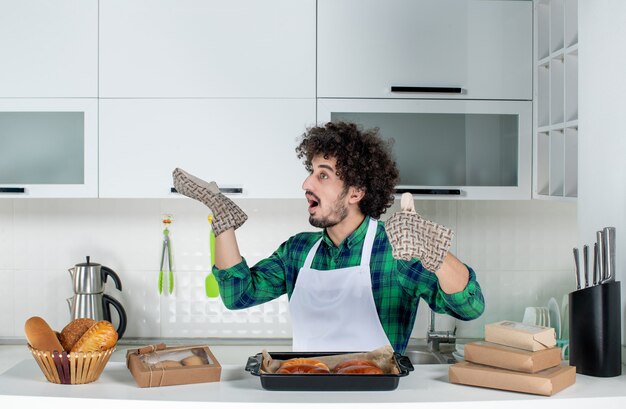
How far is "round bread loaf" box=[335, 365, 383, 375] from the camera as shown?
1.45 metres

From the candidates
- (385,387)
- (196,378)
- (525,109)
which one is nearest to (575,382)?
(385,387)

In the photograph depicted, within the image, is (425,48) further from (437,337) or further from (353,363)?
(353,363)

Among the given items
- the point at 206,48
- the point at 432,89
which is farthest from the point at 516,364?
the point at 206,48

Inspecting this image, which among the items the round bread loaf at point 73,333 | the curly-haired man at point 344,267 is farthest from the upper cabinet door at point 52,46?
the round bread loaf at point 73,333

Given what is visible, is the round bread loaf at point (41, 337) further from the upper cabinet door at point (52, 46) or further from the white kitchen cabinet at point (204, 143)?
the upper cabinet door at point (52, 46)

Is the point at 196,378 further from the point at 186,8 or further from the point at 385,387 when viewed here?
the point at 186,8

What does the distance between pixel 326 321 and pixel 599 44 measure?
1006 mm

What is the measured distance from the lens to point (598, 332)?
5.35 ft

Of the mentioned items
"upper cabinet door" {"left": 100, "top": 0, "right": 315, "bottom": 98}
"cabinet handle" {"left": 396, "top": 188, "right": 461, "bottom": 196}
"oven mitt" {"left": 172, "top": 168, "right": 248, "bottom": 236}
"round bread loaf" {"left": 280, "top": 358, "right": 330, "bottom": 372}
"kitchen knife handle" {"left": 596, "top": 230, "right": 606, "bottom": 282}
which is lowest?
"round bread loaf" {"left": 280, "top": 358, "right": 330, "bottom": 372}

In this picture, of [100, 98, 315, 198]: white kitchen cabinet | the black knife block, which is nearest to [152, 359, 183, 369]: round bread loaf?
the black knife block

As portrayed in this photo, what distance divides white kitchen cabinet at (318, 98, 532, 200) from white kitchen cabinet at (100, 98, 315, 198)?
31 centimetres

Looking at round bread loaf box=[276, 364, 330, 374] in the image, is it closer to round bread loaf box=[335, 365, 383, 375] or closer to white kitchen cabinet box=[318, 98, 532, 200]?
round bread loaf box=[335, 365, 383, 375]

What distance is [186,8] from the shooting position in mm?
2604

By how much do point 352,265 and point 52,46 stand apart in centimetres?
128
